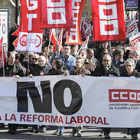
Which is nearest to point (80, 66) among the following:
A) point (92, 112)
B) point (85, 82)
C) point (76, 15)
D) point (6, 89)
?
point (85, 82)

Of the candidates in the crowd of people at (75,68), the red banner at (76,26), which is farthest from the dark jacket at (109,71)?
the red banner at (76,26)

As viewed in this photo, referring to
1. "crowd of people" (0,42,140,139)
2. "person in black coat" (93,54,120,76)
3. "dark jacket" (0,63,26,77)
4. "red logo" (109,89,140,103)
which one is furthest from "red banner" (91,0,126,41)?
"dark jacket" (0,63,26,77)

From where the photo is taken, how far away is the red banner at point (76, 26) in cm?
1282

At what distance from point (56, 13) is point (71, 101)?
7.98 ft

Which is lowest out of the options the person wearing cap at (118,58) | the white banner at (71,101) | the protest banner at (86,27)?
the white banner at (71,101)

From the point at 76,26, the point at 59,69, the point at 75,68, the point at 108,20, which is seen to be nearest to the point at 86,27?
the point at 76,26

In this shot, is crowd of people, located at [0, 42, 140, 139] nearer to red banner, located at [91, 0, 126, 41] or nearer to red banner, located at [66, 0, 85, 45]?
red banner, located at [91, 0, 126, 41]

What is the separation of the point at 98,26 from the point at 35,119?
8.86 ft

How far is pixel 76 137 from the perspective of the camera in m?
9.63

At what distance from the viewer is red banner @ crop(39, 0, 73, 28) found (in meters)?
10.7

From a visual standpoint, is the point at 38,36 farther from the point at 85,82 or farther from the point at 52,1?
the point at 85,82

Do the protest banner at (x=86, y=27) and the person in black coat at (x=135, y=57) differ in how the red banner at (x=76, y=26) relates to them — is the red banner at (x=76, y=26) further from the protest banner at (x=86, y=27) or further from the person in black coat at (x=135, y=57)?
the protest banner at (x=86, y=27)

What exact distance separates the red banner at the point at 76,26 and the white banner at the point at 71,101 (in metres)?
3.33

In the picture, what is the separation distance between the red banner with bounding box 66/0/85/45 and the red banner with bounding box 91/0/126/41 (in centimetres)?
216
